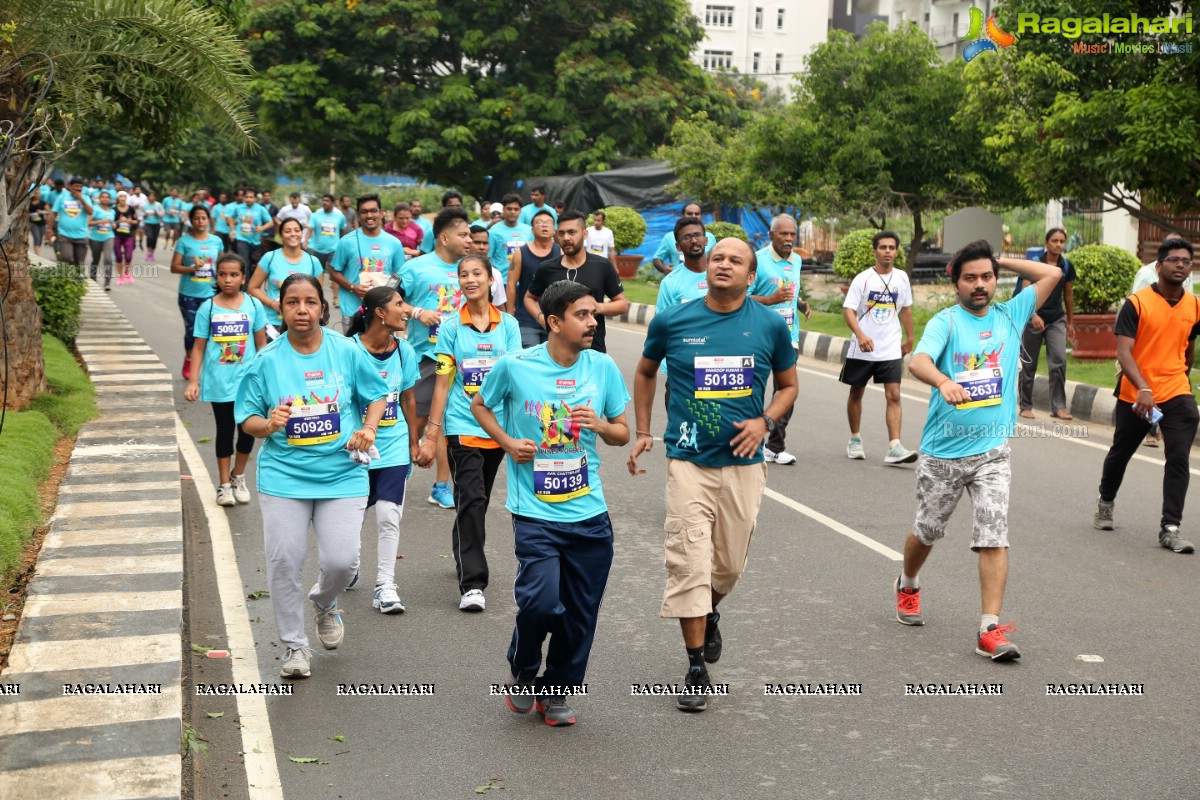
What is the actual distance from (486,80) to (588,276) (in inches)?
1114

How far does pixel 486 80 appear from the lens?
36.6 meters

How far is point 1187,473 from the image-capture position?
8109mm

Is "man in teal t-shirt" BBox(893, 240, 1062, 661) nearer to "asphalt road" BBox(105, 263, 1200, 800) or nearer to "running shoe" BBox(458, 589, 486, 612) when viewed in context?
"asphalt road" BBox(105, 263, 1200, 800)

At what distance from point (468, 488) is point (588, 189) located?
26.3 m

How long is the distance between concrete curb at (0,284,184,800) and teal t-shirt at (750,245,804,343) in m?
4.31

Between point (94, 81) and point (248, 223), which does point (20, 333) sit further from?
point (248, 223)

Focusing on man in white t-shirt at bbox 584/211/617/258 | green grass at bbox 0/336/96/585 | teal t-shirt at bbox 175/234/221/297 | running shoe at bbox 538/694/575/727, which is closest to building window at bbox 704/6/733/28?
man in white t-shirt at bbox 584/211/617/258

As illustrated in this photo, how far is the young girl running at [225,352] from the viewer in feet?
29.9

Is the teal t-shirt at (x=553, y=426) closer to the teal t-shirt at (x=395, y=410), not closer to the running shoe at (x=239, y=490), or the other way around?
the teal t-shirt at (x=395, y=410)

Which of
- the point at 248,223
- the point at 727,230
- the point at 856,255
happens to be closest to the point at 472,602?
the point at 248,223

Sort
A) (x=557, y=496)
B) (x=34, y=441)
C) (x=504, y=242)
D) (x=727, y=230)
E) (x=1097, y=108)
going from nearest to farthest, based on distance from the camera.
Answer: (x=557, y=496) < (x=34, y=441) < (x=504, y=242) < (x=1097, y=108) < (x=727, y=230)

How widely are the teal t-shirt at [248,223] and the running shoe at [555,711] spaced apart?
17490 mm

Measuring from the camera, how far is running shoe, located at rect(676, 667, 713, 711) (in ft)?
17.7

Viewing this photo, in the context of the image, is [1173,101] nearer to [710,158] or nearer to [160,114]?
[160,114]
